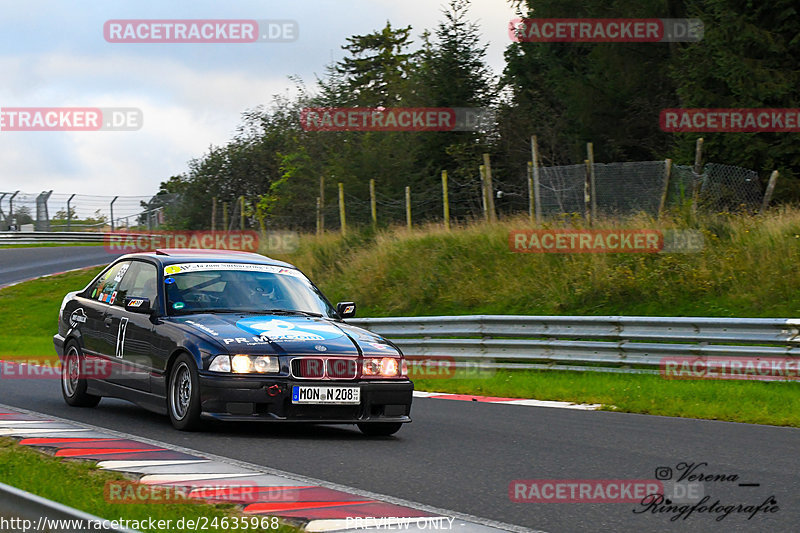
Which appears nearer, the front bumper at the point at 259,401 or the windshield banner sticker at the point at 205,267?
the front bumper at the point at 259,401

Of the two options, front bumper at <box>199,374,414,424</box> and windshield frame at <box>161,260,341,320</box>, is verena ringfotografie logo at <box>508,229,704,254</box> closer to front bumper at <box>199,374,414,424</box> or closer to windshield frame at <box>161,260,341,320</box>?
windshield frame at <box>161,260,341,320</box>

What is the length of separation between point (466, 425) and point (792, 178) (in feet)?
59.3

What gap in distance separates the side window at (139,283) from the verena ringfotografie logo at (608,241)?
11.2 meters

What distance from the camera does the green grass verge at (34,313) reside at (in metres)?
21.8

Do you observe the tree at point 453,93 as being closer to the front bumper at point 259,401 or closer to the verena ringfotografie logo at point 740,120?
the verena ringfotografie logo at point 740,120

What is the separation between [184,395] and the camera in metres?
9.02

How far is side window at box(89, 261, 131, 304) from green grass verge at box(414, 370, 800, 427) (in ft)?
17.0

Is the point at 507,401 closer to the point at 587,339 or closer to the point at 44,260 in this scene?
the point at 587,339

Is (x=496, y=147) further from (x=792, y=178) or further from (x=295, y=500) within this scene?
(x=295, y=500)

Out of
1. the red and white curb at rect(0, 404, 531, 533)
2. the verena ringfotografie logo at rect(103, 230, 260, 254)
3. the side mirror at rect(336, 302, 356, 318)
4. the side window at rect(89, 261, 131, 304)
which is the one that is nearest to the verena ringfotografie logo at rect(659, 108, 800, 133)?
the verena ringfotografie logo at rect(103, 230, 260, 254)

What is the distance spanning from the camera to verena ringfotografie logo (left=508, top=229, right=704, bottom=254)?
64.1 ft

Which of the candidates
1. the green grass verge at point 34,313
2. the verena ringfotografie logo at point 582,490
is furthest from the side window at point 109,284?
the green grass verge at point 34,313

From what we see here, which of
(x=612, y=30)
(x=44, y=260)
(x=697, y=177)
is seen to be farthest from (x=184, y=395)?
(x=44, y=260)

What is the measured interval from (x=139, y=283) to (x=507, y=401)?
480cm
